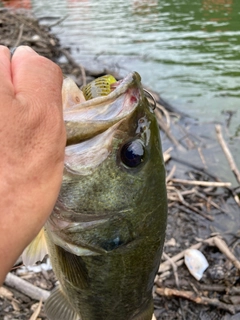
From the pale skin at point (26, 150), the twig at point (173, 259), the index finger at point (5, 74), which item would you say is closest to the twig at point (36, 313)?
the twig at point (173, 259)

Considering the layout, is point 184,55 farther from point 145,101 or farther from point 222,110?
point 145,101

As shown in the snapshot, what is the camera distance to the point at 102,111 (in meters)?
1.79

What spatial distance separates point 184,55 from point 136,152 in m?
11.9

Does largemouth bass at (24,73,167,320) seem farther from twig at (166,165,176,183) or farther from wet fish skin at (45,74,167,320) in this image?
twig at (166,165,176,183)

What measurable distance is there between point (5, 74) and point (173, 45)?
45.4 ft

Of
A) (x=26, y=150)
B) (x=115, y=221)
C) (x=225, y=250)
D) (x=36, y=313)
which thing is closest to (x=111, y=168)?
(x=115, y=221)

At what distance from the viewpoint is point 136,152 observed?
1.87 m

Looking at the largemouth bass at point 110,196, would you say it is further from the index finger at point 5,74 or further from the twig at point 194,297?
the twig at point 194,297

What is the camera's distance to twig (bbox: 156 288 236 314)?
3980mm

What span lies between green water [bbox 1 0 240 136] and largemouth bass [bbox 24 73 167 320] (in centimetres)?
638

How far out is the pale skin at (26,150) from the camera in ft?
3.56

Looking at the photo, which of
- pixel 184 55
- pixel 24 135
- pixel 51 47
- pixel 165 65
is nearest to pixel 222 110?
pixel 165 65

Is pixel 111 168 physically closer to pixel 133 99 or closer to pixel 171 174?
pixel 133 99

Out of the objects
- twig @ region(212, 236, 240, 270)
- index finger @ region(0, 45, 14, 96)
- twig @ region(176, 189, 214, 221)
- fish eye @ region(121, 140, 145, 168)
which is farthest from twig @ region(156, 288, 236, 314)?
index finger @ region(0, 45, 14, 96)
